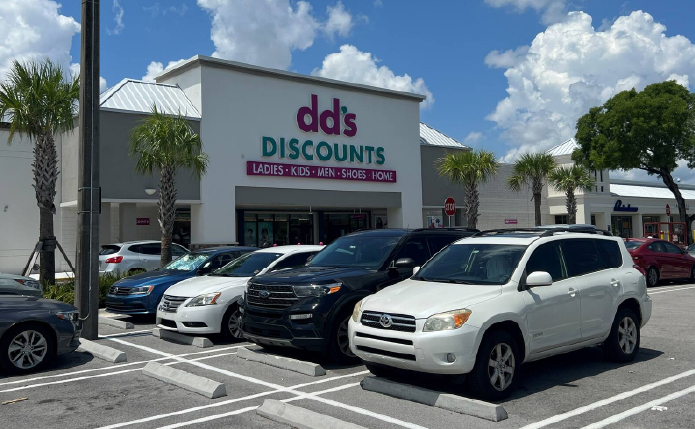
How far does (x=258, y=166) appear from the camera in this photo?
90.8 ft

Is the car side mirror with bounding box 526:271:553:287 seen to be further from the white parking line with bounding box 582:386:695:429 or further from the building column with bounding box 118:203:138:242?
the building column with bounding box 118:203:138:242

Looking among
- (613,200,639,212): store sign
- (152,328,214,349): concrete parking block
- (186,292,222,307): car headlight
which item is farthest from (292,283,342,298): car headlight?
(613,200,639,212): store sign

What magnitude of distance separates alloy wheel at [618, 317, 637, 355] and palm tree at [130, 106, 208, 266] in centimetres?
1327

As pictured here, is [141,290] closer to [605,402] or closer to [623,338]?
[623,338]

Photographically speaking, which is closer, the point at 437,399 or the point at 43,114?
the point at 437,399

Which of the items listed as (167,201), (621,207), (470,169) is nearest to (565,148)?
(621,207)

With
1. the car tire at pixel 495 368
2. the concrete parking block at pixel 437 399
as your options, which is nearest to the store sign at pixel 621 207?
the car tire at pixel 495 368

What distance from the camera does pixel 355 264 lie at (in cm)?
950

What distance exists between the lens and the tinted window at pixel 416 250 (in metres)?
9.55

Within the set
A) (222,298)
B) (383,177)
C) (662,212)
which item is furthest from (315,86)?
(662,212)

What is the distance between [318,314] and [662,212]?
4846 cm

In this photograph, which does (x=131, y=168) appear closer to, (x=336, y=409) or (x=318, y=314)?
(x=318, y=314)

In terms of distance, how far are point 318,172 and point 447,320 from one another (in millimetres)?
23464

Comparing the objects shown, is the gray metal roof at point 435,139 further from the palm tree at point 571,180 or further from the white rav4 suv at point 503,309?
the white rav4 suv at point 503,309
